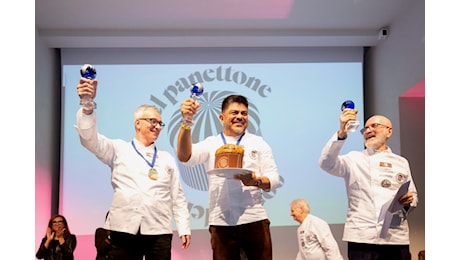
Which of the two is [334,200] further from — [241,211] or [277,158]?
[241,211]

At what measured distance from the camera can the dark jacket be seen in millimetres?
6051

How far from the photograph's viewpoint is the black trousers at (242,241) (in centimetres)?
387

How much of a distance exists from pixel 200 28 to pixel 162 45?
1.59 ft

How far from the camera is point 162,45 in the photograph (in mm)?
7438

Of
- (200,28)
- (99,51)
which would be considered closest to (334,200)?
(200,28)

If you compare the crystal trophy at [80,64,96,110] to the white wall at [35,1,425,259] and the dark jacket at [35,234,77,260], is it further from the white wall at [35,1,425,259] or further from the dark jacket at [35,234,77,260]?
the white wall at [35,1,425,259]

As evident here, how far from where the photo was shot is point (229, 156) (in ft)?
12.5

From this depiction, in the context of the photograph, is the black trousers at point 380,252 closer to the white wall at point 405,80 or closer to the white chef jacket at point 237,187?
the white chef jacket at point 237,187

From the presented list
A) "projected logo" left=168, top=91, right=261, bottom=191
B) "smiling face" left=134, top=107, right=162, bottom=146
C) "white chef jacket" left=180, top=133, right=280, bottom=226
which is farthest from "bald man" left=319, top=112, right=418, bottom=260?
"projected logo" left=168, top=91, right=261, bottom=191

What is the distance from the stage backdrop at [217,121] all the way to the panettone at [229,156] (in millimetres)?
3391

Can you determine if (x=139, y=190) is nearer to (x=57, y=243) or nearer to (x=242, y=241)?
(x=242, y=241)

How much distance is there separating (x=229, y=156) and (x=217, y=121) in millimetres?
3648

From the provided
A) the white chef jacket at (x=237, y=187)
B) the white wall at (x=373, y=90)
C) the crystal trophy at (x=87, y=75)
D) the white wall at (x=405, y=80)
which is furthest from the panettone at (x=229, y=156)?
the white wall at (x=373, y=90)
